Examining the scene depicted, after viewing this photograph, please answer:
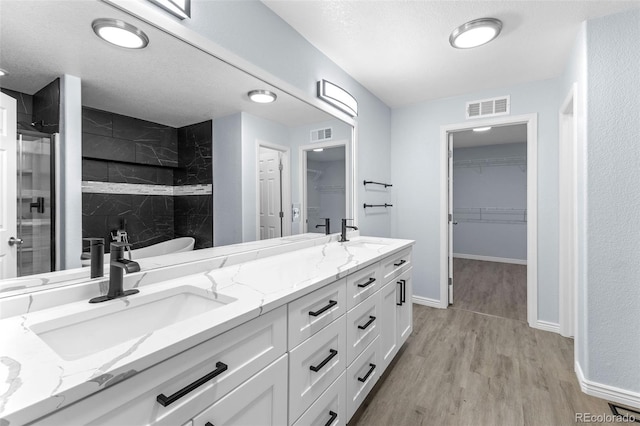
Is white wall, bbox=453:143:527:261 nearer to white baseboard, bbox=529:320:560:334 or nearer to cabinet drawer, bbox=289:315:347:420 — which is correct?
white baseboard, bbox=529:320:560:334

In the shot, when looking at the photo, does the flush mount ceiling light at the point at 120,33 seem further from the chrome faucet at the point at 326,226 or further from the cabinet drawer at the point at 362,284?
the chrome faucet at the point at 326,226

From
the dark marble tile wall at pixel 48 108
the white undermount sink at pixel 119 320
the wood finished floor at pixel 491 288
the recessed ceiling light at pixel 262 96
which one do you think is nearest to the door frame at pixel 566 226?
the wood finished floor at pixel 491 288

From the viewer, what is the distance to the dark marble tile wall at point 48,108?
3.05 ft

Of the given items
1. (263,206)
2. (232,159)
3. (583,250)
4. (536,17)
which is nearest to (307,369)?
(263,206)

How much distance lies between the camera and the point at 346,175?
2.72 m

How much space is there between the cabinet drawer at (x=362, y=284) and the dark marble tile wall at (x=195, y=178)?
0.74m

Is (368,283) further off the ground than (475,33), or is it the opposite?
(475,33)

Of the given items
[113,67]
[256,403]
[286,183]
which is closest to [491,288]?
[286,183]

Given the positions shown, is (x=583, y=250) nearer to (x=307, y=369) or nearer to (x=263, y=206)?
(x=307, y=369)

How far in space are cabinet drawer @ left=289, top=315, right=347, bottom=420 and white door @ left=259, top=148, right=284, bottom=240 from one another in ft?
2.46

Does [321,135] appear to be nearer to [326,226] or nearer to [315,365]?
[326,226]

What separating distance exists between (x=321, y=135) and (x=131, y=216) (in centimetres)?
151

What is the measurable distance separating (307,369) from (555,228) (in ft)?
9.19

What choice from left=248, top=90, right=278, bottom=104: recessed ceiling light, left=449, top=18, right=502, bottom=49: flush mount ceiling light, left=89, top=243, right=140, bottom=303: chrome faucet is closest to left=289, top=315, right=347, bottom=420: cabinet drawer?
left=89, top=243, right=140, bottom=303: chrome faucet
